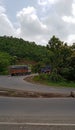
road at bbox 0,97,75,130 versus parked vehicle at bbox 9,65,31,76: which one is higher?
parked vehicle at bbox 9,65,31,76

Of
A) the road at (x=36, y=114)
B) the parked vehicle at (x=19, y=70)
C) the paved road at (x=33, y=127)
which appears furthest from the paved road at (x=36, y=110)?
the parked vehicle at (x=19, y=70)

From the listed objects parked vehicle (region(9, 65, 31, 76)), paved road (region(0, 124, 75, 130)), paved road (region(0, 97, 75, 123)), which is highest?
parked vehicle (region(9, 65, 31, 76))

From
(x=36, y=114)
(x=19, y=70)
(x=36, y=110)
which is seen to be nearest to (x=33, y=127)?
(x=36, y=114)

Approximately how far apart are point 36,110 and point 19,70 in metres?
58.5

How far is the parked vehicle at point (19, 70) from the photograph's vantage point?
225 feet

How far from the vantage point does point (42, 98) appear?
1537 cm

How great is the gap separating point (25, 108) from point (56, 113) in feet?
4.69

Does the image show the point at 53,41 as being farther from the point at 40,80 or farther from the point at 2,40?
the point at 2,40

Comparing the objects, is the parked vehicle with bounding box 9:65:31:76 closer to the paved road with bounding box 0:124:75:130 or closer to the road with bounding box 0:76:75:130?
the road with bounding box 0:76:75:130

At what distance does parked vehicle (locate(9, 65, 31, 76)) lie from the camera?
225 ft

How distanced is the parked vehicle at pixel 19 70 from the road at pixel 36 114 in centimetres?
5354

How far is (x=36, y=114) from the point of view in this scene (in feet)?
36.7

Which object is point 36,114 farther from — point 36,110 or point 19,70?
point 19,70

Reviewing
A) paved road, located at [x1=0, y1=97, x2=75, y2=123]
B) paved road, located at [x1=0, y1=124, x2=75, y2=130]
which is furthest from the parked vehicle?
paved road, located at [x1=0, y1=124, x2=75, y2=130]
